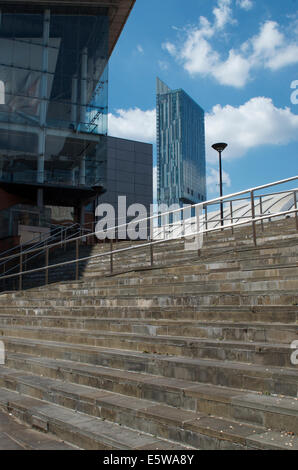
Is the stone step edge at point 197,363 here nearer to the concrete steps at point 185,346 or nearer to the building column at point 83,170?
the concrete steps at point 185,346

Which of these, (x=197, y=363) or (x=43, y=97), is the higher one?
(x=43, y=97)

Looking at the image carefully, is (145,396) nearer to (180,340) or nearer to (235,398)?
(180,340)

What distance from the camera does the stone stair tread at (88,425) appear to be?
11.4ft

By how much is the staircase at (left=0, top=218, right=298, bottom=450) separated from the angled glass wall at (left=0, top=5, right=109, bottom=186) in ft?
56.0

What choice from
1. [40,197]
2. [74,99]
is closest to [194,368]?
[40,197]

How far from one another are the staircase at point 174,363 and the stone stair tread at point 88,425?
0.01 m

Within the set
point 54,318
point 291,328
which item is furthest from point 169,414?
point 54,318

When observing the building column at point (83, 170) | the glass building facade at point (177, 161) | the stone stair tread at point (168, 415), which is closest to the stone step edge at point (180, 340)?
the stone stair tread at point (168, 415)

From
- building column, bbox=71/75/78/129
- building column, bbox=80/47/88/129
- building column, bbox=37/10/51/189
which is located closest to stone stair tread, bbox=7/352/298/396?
building column, bbox=37/10/51/189

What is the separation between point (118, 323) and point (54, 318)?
7.19ft

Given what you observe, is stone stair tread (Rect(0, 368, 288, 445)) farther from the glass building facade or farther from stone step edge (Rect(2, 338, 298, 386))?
the glass building facade

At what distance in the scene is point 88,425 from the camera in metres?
3.98

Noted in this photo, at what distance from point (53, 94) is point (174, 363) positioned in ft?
78.1

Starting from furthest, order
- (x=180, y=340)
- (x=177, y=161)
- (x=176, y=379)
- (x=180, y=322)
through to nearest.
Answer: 1. (x=177, y=161)
2. (x=180, y=322)
3. (x=180, y=340)
4. (x=176, y=379)
